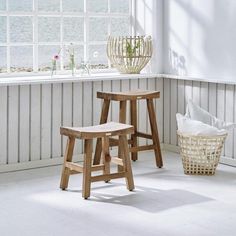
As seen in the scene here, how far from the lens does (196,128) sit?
4902 millimetres

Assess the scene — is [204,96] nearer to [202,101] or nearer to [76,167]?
Result: [202,101]

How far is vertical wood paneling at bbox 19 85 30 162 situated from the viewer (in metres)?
5.06

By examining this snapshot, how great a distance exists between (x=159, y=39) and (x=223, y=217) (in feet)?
8.41

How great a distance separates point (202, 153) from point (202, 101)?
2.42 feet

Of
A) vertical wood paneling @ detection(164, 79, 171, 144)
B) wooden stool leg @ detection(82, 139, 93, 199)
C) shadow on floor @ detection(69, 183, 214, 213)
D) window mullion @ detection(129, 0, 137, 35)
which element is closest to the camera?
shadow on floor @ detection(69, 183, 214, 213)

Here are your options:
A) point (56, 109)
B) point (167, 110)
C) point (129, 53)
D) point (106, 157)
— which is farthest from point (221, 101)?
point (56, 109)

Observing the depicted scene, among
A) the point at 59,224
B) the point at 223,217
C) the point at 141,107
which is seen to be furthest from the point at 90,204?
the point at 141,107

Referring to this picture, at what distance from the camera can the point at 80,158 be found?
5465 mm

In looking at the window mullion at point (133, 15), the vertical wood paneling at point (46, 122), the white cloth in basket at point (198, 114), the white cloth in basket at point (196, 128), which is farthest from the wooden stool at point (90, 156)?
the window mullion at point (133, 15)

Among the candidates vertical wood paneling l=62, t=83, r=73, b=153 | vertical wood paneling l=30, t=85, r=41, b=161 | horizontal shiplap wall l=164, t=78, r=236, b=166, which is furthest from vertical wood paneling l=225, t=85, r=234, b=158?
vertical wood paneling l=30, t=85, r=41, b=161

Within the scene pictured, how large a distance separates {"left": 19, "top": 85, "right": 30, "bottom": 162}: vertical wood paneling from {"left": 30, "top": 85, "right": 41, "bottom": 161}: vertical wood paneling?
0.04 metres

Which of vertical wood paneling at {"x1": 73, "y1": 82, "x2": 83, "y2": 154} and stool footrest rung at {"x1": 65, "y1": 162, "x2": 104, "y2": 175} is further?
vertical wood paneling at {"x1": 73, "y1": 82, "x2": 83, "y2": 154}

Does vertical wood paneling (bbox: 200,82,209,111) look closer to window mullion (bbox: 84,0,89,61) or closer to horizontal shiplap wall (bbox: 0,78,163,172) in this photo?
horizontal shiplap wall (bbox: 0,78,163,172)

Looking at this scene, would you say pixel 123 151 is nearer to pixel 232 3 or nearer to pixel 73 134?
pixel 73 134
